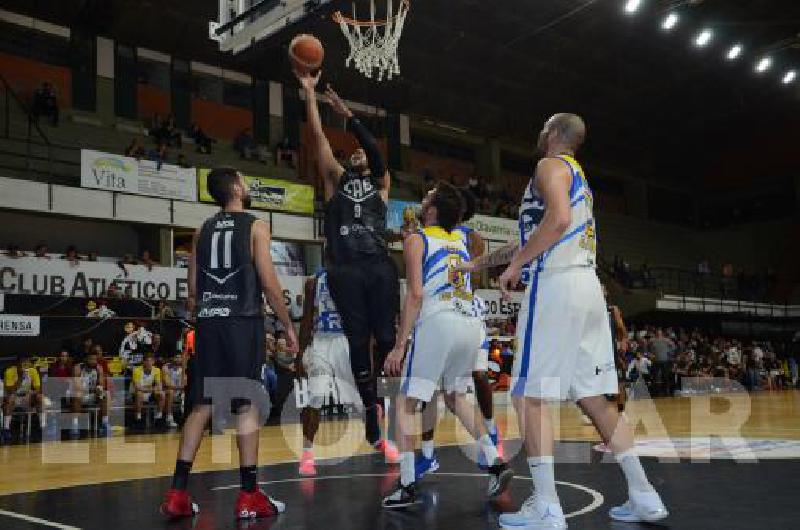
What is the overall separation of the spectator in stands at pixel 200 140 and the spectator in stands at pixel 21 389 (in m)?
9.33

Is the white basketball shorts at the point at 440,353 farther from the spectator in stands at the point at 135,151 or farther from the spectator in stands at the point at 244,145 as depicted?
the spectator in stands at the point at 244,145

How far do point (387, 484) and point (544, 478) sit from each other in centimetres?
195

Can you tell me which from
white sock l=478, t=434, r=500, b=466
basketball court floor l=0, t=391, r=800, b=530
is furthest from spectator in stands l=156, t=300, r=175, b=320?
white sock l=478, t=434, r=500, b=466

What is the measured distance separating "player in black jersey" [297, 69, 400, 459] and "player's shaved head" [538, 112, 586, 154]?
1564 mm

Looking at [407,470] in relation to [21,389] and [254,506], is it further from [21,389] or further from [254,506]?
[21,389]

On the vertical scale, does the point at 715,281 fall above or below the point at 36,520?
above

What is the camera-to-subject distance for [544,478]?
3668mm

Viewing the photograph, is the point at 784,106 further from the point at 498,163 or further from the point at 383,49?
the point at 383,49

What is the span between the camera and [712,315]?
1174 inches

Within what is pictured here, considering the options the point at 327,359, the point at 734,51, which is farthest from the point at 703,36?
the point at 327,359

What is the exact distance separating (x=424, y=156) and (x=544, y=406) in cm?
2479

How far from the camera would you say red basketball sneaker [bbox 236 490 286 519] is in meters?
4.21

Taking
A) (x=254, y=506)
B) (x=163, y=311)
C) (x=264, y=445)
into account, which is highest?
(x=163, y=311)

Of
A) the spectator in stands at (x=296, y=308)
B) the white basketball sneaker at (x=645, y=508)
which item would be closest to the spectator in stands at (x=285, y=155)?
the spectator in stands at (x=296, y=308)
